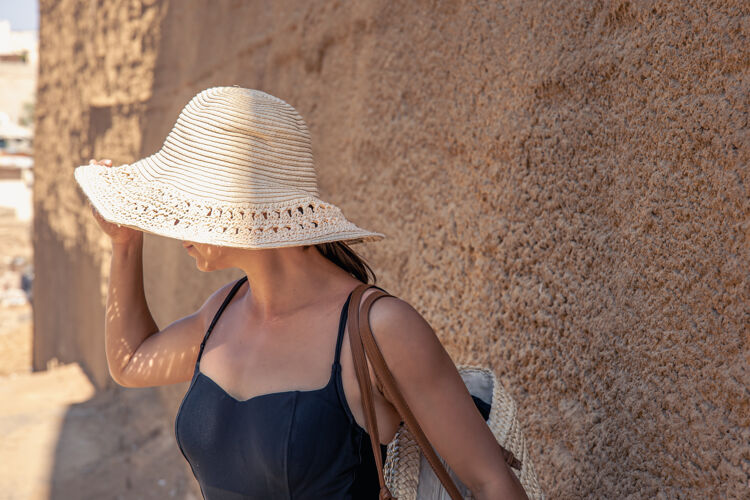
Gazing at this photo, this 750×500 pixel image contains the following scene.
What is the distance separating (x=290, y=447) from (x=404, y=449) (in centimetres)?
19

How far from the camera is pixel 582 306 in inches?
61.6

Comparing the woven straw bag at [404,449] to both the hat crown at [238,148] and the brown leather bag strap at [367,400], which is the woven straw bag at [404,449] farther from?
the hat crown at [238,148]

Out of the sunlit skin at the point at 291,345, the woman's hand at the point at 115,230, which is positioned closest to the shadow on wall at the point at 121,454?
the sunlit skin at the point at 291,345

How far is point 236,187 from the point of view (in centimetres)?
128

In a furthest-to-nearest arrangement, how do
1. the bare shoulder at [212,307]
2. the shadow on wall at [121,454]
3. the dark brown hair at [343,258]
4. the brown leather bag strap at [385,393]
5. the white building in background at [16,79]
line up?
the white building in background at [16,79]
the shadow on wall at [121,454]
the bare shoulder at [212,307]
the dark brown hair at [343,258]
the brown leather bag strap at [385,393]

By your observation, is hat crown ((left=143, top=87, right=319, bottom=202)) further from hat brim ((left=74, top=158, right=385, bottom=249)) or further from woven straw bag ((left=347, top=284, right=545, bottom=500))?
woven straw bag ((left=347, top=284, right=545, bottom=500))

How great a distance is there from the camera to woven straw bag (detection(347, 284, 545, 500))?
116cm

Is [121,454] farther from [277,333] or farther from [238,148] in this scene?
[238,148]

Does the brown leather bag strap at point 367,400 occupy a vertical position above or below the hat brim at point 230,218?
below

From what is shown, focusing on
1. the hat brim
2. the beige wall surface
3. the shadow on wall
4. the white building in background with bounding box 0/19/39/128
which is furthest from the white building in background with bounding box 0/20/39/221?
the hat brim

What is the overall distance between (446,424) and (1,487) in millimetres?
3827

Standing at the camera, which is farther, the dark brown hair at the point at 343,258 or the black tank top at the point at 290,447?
the dark brown hair at the point at 343,258

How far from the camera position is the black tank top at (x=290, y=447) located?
→ 1.21m

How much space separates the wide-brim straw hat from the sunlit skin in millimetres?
76
